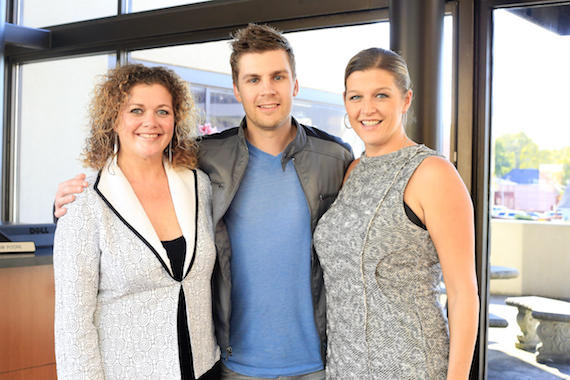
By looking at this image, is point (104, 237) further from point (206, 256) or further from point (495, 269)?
point (495, 269)

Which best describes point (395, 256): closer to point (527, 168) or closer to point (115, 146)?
point (115, 146)

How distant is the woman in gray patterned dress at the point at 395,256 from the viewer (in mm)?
1506

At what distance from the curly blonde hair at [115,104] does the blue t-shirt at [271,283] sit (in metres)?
0.32

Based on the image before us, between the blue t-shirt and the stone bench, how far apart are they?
1.58 meters

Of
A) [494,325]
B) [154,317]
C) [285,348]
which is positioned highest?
[154,317]

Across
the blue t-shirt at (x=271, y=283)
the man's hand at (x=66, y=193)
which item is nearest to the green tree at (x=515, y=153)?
the blue t-shirt at (x=271, y=283)

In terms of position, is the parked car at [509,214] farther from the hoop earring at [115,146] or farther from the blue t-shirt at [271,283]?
the hoop earring at [115,146]

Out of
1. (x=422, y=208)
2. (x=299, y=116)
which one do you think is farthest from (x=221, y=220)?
(x=299, y=116)

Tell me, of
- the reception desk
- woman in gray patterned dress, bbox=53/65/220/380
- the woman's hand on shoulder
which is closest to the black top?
woman in gray patterned dress, bbox=53/65/220/380

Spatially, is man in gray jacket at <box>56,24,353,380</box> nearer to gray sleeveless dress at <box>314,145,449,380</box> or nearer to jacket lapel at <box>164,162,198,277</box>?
jacket lapel at <box>164,162,198,277</box>

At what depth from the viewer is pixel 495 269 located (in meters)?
2.84

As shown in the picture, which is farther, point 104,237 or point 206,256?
point 206,256

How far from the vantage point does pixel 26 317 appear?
245 cm

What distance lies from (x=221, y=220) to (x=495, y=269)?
5.74ft
